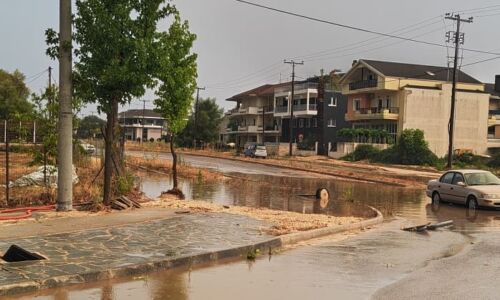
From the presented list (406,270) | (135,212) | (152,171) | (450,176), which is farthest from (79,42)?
(152,171)

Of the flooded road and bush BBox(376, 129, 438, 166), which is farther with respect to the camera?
bush BBox(376, 129, 438, 166)

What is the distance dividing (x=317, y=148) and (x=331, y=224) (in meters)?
65.7

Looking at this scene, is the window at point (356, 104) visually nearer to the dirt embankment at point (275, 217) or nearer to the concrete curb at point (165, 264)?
the dirt embankment at point (275, 217)

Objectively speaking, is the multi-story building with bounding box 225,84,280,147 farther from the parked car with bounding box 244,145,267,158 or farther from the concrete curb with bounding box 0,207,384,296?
the concrete curb with bounding box 0,207,384,296

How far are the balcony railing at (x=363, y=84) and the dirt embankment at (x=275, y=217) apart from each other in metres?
56.6

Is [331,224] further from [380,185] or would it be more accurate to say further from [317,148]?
[317,148]

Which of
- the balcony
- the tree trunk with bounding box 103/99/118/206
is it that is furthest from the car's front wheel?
the balcony

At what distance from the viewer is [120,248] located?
9.76 meters

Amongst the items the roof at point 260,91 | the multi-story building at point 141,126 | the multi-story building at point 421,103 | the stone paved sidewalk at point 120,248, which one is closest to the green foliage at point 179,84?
the stone paved sidewalk at point 120,248

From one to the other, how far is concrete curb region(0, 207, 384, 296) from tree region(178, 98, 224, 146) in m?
81.5

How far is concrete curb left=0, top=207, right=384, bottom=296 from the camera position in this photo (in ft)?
23.7

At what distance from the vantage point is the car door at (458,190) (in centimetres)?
2093

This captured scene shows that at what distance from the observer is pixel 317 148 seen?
79.5 metres

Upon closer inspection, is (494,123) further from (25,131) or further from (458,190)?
(25,131)
